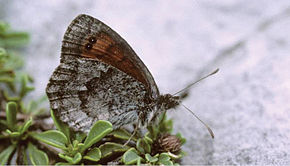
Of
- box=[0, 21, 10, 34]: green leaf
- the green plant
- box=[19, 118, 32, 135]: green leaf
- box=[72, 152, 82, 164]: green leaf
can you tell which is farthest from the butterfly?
box=[0, 21, 10, 34]: green leaf

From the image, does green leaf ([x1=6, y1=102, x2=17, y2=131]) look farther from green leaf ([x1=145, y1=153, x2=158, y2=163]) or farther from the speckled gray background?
green leaf ([x1=145, y1=153, x2=158, y2=163])

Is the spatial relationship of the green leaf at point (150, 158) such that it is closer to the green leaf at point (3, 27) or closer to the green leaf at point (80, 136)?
the green leaf at point (80, 136)

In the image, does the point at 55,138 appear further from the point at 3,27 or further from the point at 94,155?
the point at 3,27

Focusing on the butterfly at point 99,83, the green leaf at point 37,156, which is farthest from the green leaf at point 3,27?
the green leaf at point 37,156

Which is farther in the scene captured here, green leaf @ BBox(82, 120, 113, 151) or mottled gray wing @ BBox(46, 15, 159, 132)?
mottled gray wing @ BBox(46, 15, 159, 132)

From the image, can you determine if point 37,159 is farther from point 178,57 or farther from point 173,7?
point 173,7

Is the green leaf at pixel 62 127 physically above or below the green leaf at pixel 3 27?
below

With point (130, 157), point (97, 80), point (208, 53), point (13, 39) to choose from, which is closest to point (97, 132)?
point (130, 157)
